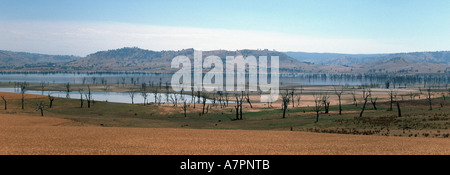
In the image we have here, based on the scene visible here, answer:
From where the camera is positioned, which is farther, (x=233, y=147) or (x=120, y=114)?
(x=120, y=114)

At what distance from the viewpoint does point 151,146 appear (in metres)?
20.2

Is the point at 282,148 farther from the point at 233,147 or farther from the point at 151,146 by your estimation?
the point at 151,146
